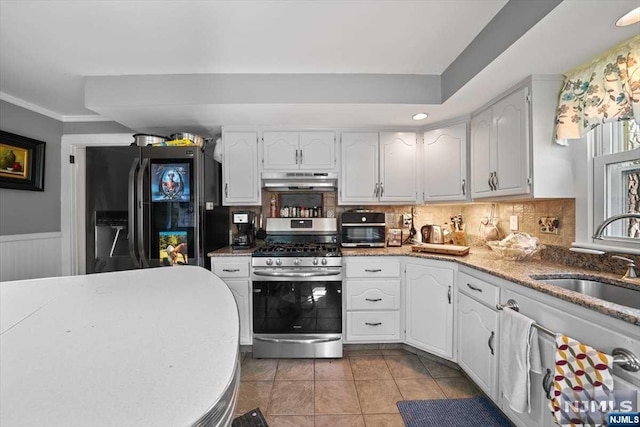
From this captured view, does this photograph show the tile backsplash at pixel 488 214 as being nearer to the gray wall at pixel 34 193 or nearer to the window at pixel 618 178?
the window at pixel 618 178

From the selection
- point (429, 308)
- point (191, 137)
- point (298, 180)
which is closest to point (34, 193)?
point (191, 137)

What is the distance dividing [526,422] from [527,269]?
2.65ft

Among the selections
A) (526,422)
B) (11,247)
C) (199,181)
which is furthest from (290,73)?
(11,247)

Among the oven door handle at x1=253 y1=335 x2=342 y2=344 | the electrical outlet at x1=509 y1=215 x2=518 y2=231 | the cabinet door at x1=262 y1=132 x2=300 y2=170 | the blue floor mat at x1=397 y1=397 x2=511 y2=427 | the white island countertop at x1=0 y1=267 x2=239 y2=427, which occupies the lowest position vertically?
the blue floor mat at x1=397 y1=397 x2=511 y2=427

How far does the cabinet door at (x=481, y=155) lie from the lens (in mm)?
2152

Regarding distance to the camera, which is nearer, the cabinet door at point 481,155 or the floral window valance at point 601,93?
the floral window valance at point 601,93

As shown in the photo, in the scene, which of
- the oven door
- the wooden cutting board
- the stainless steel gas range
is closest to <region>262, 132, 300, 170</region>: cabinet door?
the stainless steel gas range

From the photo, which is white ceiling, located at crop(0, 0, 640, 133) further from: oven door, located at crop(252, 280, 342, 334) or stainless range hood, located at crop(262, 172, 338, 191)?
oven door, located at crop(252, 280, 342, 334)

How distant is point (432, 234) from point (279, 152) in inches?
67.3

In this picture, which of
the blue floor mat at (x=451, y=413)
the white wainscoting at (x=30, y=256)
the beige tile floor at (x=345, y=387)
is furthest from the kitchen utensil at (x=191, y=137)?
the blue floor mat at (x=451, y=413)

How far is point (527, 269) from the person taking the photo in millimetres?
1678

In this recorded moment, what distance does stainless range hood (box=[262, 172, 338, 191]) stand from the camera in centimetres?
263

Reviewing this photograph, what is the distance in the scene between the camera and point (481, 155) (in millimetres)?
2227

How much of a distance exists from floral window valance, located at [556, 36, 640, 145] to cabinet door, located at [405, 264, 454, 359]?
1214mm
